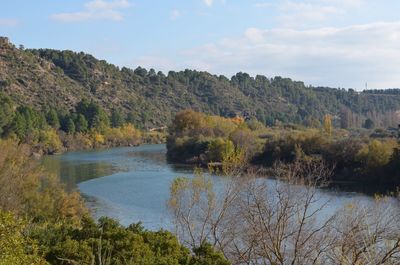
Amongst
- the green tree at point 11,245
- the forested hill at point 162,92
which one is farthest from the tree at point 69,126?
the green tree at point 11,245

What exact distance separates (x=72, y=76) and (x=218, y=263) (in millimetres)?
100337

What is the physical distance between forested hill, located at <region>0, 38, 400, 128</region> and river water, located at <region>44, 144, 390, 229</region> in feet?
113

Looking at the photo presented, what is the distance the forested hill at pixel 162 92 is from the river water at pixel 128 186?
34.6 meters

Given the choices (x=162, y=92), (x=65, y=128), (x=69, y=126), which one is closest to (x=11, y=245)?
(x=69, y=126)

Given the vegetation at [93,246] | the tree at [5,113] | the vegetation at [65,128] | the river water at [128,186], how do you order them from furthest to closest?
the vegetation at [65,128] → the tree at [5,113] → the river water at [128,186] → the vegetation at [93,246]

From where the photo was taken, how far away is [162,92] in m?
125

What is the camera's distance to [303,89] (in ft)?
522

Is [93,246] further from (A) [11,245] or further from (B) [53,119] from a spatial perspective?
(B) [53,119]

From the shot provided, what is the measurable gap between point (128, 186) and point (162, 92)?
86.8 meters

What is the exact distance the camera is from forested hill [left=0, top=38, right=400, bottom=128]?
9338 centimetres

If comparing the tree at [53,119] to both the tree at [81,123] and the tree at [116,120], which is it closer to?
the tree at [81,123]

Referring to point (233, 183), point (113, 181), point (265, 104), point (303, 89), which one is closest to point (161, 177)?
point (113, 181)

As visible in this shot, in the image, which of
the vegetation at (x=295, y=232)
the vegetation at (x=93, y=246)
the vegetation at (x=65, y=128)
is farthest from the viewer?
the vegetation at (x=65, y=128)

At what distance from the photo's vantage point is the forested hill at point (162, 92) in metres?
93.4
